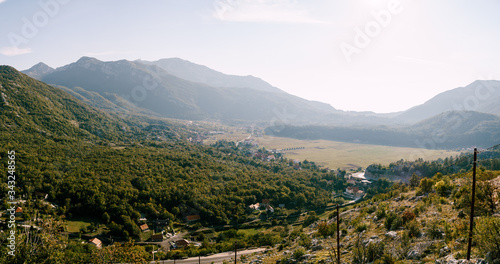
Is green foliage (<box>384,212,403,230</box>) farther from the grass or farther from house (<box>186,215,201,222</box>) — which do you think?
the grass

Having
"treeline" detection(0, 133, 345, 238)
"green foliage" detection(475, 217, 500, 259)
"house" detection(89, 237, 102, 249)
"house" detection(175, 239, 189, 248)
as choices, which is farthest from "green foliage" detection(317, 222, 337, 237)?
"house" detection(89, 237, 102, 249)

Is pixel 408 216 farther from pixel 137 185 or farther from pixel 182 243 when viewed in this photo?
pixel 137 185

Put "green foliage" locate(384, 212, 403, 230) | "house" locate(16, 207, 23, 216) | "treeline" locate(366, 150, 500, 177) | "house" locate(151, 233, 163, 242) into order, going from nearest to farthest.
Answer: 1. "green foliage" locate(384, 212, 403, 230)
2. "house" locate(16, 207, 23, 216)
3. "house" locate(151, 233, 163, 242)
4. "treeline" locate(366, 150, 500, 177)

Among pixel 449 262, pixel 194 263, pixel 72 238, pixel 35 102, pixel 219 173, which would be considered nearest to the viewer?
pixel 449 262

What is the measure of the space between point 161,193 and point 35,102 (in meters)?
72.7

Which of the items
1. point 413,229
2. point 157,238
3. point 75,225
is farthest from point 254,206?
point 413,229

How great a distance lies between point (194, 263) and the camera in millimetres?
33438

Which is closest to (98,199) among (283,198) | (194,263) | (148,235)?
(148,235)

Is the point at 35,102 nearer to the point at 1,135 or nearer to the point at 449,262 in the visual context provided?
the point at 1,135

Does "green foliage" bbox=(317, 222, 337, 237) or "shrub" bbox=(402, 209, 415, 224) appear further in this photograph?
"green foliage" bbox=(317, 222, 337, 237)

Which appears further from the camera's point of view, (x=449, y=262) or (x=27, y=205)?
(x=27, y=205)

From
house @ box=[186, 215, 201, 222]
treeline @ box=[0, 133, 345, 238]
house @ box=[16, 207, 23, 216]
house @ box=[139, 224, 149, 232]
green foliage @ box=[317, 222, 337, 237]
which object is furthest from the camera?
house @ box=[186, 215, 201, 222]

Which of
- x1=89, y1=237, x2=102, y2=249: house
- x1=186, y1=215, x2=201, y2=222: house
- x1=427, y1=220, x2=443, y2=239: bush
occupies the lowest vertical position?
x1=186, y1=215, x2=201, y2=222: house

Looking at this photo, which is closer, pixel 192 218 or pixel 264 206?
pixel 192 218
